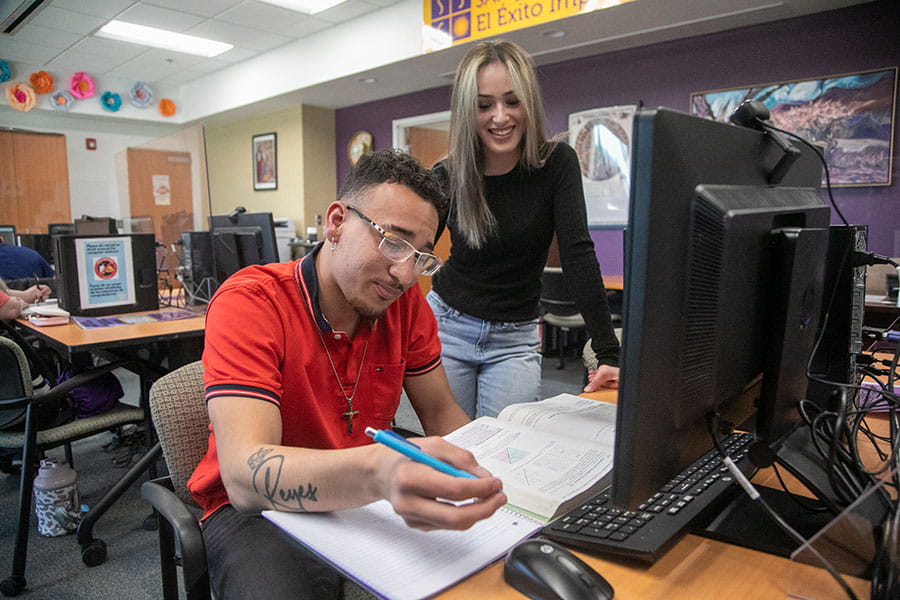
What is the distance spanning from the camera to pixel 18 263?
138 inches

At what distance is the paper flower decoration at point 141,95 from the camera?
7469 millimetres

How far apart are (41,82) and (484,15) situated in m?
5.61

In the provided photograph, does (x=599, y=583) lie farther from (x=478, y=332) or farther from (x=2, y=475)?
(x=2, y=475)

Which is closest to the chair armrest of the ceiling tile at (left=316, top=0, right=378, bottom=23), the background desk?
the background desk

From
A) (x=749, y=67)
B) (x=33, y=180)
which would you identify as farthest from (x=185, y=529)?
(x=33, y=180)

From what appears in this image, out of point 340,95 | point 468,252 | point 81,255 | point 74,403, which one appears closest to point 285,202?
point 340,95

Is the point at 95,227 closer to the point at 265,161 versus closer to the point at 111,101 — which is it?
the point at 265,161

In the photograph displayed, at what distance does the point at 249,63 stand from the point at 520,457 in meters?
6.80

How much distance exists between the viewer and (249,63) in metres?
6.56

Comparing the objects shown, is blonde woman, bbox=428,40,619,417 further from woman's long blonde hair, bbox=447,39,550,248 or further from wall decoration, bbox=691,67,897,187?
wall decoration, bbox=691,67,897,187

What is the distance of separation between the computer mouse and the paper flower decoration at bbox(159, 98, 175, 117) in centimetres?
854

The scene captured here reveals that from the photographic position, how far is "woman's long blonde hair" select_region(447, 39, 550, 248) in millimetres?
1428

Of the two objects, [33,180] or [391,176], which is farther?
[33,180]

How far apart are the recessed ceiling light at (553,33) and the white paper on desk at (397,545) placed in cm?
410
